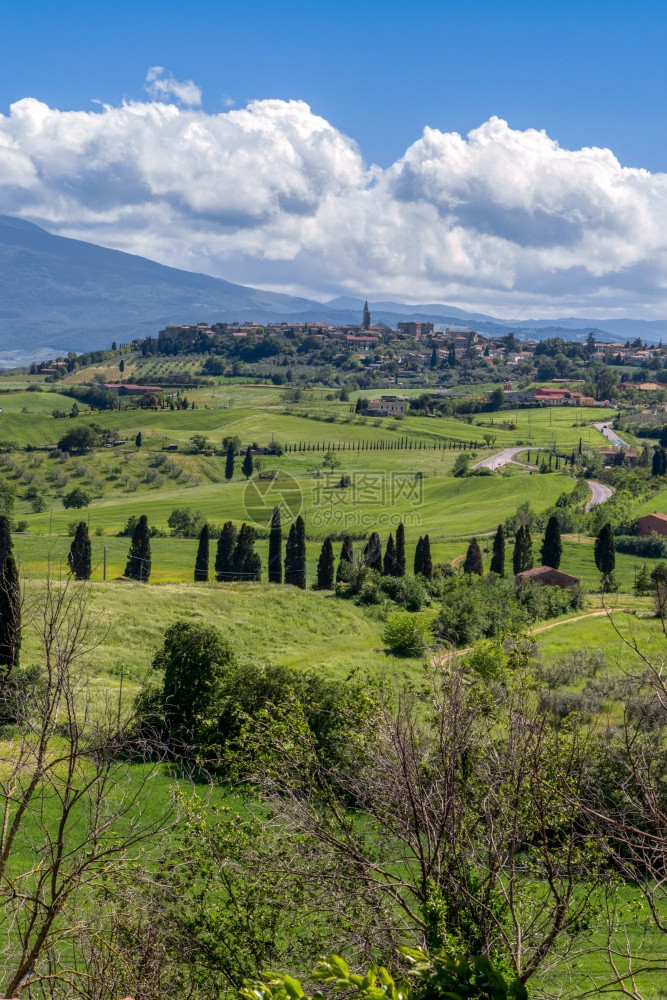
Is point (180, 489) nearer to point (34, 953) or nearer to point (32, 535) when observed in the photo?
point (32, 535)

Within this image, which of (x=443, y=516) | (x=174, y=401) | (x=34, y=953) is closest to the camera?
(x=34, y=953)

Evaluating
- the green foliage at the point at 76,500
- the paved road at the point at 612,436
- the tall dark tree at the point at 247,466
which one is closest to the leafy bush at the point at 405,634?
the green foliage at the point at 76,500

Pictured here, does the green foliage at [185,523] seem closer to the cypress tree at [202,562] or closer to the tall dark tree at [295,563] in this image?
the cypress tree at [202,562]

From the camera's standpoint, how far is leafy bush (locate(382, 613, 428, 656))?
48.4 m

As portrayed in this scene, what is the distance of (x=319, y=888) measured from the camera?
12.1 meters

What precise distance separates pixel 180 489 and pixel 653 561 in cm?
6518

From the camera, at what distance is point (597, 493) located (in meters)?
114

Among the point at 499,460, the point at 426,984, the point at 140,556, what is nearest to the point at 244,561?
the point at 140,556

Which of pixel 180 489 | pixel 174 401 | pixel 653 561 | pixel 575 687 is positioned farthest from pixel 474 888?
pixel 174 401

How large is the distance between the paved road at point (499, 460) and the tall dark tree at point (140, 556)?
211 feet

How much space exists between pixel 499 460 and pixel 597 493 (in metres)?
23.6

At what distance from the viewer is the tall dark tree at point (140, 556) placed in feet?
235

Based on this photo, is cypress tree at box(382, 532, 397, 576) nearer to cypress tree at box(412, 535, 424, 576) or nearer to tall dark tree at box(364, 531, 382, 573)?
tall dark tree at box(364, 531, 382, 573)

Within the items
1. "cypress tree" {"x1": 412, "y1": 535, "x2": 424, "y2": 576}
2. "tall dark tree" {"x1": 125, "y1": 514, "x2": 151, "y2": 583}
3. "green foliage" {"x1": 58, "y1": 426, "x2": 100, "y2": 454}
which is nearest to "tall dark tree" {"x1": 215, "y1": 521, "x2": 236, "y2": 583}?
"tall dark tree" {"x1": 125, "y1": 514, "x2": 151, "y2": 583}
